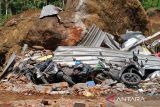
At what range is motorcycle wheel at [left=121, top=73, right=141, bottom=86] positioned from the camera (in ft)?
51.8

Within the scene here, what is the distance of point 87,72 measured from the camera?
16438 millimetres

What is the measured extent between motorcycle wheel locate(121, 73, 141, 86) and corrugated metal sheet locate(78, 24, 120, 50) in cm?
270

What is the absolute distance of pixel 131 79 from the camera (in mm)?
16047

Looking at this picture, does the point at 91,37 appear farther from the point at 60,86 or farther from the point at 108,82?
the point at 60,86

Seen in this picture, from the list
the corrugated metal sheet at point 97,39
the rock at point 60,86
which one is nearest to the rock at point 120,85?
the rock at point 60,86

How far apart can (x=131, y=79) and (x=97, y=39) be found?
10.2 feet

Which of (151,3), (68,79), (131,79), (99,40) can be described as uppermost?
(99,40)

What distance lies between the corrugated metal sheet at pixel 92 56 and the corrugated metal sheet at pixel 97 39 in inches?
28.0

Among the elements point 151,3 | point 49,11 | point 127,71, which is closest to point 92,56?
point 127,71

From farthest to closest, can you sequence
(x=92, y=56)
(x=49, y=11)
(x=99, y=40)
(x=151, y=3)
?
(x=151, y=3) → (x=49, y=11) → (x=99, y=40) → (x=92, y=56)

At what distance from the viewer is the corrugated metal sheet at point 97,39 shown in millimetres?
18609

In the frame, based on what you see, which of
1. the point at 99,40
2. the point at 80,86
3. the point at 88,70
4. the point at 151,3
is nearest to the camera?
the point at 80,86

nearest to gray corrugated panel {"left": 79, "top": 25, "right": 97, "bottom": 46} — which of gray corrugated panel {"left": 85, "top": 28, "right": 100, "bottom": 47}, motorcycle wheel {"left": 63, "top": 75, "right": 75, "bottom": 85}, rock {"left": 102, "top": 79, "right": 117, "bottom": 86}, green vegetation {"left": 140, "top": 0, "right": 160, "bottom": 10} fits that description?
gray corrugated panel {"left": 85, "top": 28, "right": 100, "bottom": 47}

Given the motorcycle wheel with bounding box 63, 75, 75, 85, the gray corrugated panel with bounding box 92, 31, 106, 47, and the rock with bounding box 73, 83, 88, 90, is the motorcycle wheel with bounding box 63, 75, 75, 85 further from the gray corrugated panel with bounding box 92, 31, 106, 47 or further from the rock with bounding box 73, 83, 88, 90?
the gray corrugated panel with bounding box 92, 31, 106, 47
